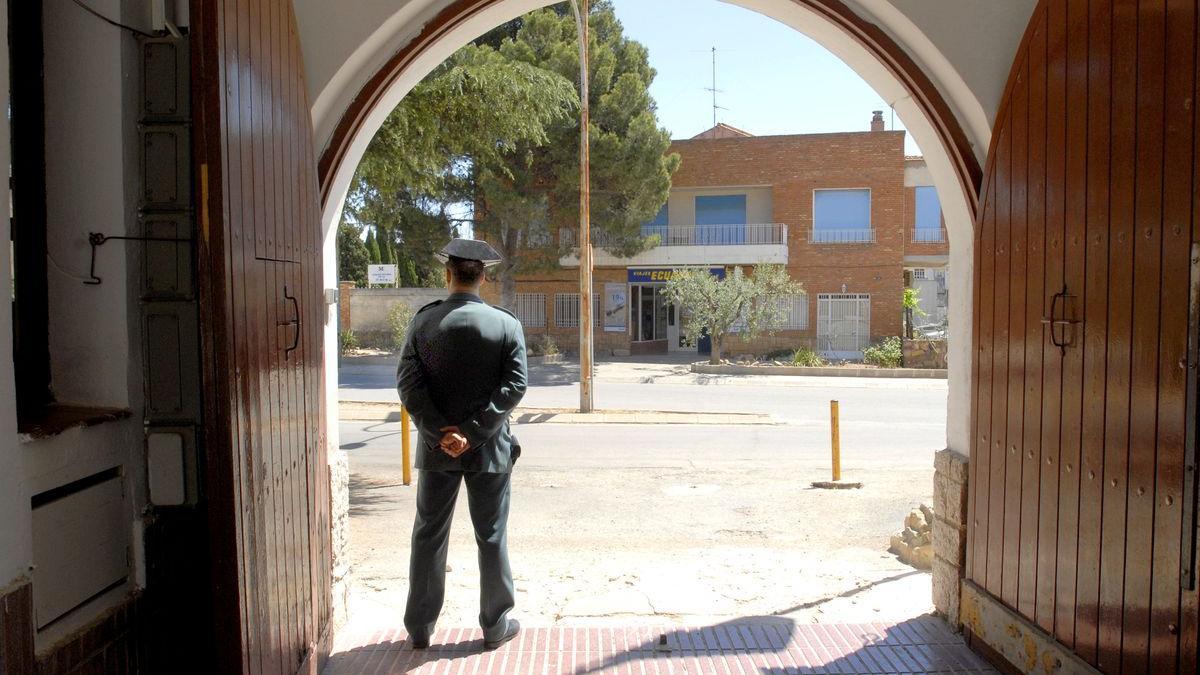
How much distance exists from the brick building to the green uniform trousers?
23.3 m

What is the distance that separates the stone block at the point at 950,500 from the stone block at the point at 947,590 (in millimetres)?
234

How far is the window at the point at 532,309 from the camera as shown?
30.7 metres

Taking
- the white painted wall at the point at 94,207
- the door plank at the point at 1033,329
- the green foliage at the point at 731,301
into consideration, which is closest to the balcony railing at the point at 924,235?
the green foliage at the point at 731,301

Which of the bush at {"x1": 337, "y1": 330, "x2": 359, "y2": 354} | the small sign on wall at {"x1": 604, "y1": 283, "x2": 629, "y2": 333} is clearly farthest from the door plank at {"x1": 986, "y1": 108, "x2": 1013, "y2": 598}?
the bush at {"x1": 337, "y1": 330, "x2": 359, "y2": 354}

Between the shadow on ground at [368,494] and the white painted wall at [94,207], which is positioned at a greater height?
the white painted wall at [94,207]

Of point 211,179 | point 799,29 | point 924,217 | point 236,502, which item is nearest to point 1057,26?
point 799,29

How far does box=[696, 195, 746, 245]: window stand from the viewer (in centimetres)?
3005

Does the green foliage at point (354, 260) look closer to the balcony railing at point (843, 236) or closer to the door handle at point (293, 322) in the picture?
the balcony railing at point (843, 236)

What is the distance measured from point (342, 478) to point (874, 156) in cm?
2720

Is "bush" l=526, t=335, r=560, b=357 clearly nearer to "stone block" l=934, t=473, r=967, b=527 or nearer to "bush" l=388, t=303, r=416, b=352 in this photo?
"bush" l=388, t=303, r=416, b=352

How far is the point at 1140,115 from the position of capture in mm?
2768

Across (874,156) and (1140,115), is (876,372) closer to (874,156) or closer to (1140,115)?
(874,156)

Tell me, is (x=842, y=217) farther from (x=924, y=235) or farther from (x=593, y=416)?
(x=593, y=416)

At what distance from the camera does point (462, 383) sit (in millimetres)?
3908
